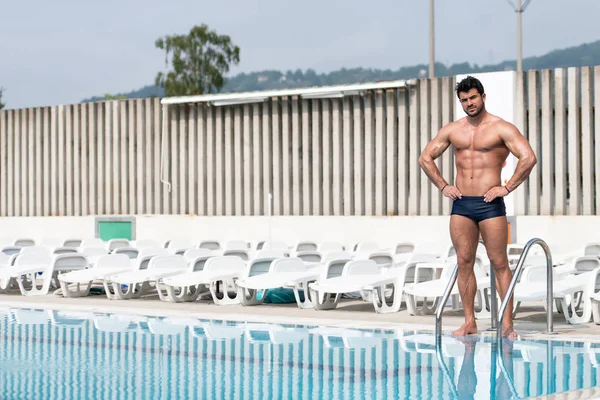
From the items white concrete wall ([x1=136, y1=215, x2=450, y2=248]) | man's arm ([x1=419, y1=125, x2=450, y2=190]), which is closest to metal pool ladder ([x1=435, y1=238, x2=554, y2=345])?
man's arm ([x1=419, y1=125, x2=450, y2=190])

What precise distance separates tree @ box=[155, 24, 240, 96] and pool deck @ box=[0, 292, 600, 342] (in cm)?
5018

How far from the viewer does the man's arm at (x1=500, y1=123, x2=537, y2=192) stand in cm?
694

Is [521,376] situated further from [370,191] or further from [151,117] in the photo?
[151,117]

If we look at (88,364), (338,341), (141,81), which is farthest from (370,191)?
(141,81)

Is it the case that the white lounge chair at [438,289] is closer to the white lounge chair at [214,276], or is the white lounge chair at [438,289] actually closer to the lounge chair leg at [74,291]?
the white lounge chair at [214,276]

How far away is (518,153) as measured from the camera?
6977mm

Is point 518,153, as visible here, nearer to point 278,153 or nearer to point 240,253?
point 240,253

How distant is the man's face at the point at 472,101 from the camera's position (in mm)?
7078

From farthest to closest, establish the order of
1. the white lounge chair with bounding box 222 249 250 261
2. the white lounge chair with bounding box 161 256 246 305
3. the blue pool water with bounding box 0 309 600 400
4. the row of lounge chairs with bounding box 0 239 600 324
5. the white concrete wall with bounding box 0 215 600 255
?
the white concrete wall with bounding box 0 215 600 255, the white lounge chair with bounding box 222 249 250 261, the white lounge chair with bounding box 161 256 246 305, the row of lounge chairs with bounding box 0 239 600 324, the blue pool water with bounding box 0 309 600 400

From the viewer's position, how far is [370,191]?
19.9 meters

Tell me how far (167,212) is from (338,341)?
15433mm

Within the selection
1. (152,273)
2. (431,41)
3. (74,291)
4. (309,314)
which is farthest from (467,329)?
(431,41)

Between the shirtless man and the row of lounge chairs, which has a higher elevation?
the shirtless man

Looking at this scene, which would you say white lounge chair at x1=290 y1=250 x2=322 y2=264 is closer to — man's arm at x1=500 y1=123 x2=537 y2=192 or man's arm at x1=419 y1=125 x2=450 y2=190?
man's arm at x1=419 y1=125 x2=450 y2=190
